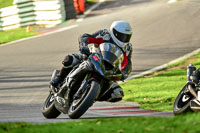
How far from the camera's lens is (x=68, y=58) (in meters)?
9.18

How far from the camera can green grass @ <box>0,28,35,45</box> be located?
2274cm

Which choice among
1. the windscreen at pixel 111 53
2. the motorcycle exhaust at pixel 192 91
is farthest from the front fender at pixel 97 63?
the motorcycle exhaust at pixel 192 91

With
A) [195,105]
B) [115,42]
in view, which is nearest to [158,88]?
[115,42]

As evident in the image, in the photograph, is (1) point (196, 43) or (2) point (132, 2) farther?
(2) point (132, 2)

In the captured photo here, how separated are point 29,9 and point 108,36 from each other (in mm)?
17149

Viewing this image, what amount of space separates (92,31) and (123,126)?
51.4 feet

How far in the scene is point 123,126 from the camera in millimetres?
6352

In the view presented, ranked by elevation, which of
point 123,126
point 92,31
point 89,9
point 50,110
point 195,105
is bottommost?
point 89,9

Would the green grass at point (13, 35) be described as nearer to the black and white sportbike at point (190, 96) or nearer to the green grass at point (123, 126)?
the black and white sportbike at point (190, 96)

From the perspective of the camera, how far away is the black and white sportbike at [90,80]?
8.36 meters

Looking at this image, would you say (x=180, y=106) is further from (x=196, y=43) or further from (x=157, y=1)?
(x=157, y=1)

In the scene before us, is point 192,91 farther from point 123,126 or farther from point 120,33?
point 123,126

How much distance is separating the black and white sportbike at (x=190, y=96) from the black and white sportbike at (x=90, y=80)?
1.04 m

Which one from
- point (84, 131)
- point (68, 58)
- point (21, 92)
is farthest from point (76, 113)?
point (21, 92)
